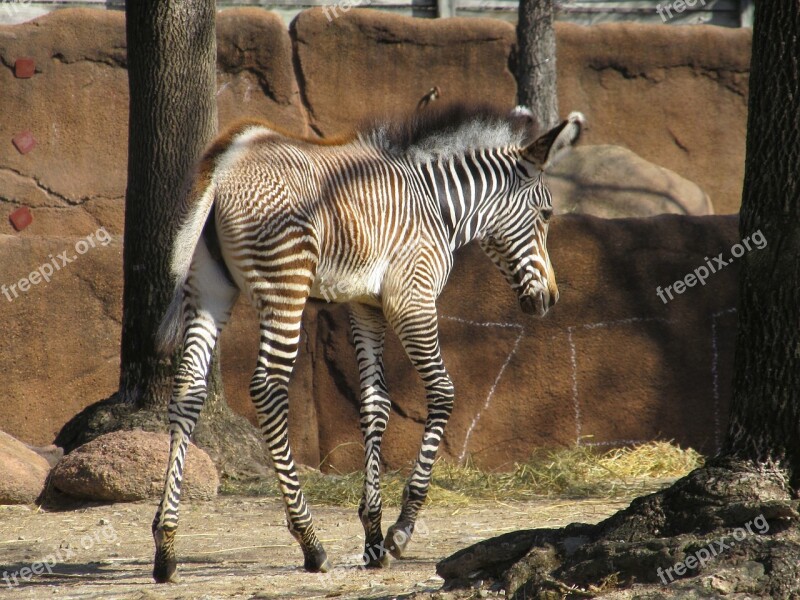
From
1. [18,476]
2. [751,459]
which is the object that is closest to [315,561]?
[751,459]

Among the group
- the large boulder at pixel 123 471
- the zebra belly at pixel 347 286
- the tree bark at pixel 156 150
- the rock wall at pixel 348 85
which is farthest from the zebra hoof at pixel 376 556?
the rock wall at pixel 348 85

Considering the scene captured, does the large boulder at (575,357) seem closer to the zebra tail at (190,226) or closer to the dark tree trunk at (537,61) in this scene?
the dark tree trunk at (537,61)

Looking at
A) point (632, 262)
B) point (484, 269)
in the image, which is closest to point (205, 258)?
point (484, 269)

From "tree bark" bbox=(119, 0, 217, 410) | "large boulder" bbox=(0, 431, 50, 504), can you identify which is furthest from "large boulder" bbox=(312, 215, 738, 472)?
"large boulder" bbox=(0, 431, 50, 504)

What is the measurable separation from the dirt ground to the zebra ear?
217cm

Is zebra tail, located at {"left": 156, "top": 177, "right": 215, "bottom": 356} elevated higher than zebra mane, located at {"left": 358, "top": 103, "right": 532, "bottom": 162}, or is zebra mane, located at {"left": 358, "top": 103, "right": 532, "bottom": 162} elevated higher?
zebra mane, located at {"left": 358, "top": 103, "right": 532, "bottom": 162}

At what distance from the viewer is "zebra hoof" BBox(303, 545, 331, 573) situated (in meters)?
4.81

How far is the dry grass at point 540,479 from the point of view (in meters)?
6.93

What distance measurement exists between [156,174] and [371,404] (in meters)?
2.67

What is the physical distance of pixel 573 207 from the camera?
10969 millimetres

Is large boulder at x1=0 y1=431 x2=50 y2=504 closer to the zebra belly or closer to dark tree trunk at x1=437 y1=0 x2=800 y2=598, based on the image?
the zebra belly

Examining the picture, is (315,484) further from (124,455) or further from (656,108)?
(656,108)

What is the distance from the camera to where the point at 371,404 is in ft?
18.3

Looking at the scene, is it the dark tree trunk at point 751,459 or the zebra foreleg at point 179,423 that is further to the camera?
the zebra foreleg at point 179,423
